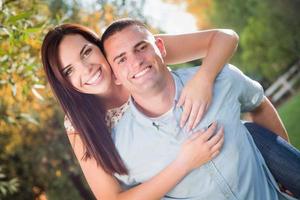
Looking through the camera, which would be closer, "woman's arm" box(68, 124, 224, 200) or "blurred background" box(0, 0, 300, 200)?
"woman's arm" box(68, 124, 224, 200)

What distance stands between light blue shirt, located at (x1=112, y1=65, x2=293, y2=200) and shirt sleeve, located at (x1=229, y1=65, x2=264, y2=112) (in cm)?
1

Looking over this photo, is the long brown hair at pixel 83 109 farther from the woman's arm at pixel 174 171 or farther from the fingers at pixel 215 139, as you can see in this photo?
the fingers at pixel 215 139

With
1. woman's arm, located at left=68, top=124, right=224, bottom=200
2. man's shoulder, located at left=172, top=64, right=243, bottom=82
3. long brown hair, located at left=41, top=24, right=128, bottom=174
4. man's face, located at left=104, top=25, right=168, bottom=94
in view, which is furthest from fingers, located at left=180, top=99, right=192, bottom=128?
long brown hair, located at left=41, top=24, right=128, bottom=174

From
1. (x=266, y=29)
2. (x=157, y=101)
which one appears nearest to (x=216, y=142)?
(x=157, y=101)

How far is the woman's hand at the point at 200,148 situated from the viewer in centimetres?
267

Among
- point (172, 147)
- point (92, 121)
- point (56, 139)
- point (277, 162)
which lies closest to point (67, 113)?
point (92, 121)

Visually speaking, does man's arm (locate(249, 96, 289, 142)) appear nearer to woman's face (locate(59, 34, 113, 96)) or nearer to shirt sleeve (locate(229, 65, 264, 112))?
shirt sleeve (locate(229, 65, 264, 112))

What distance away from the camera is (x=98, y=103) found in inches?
123

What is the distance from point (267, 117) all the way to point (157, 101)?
0.93m

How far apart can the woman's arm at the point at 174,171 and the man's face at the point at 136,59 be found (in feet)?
1.35

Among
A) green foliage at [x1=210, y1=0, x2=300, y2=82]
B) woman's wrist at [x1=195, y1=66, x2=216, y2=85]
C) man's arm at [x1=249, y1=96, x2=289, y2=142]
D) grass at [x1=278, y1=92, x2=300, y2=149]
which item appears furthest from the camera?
green foliage at [x1=210, y1=0, x2=300, y2=82]

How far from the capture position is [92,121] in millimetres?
2924

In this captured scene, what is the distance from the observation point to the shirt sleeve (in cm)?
296

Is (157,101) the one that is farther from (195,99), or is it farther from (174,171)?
(174,171)
